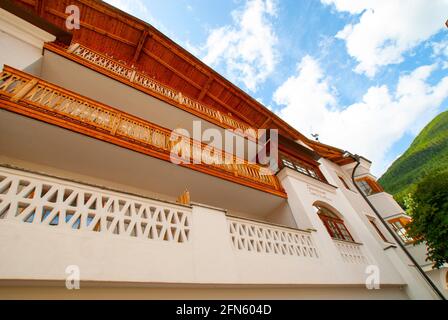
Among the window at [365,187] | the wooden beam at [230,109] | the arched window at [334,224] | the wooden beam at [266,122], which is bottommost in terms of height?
the arched window at [334,224]

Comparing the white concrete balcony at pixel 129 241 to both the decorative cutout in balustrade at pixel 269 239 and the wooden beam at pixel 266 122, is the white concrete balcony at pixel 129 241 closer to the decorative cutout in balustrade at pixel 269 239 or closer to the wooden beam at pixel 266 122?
the decorative cutout in balustrade at pixel 269 239

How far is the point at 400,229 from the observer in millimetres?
12844

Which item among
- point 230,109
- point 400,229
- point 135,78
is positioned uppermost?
point 230,109

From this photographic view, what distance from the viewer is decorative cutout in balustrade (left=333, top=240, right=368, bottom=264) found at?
7.29m

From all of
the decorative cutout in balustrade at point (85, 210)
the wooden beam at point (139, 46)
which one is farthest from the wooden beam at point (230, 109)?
the decorative cutout in balustrade at point (85, 210)

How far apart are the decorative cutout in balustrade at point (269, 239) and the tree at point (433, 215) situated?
11.8 ft

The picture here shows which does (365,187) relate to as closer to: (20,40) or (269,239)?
(269,239)

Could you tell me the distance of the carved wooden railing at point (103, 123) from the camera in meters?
4.79

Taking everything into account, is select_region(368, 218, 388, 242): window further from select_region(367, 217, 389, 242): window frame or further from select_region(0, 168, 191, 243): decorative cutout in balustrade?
select_region(0, 168, 191, 243): decorative cutout in balustrade

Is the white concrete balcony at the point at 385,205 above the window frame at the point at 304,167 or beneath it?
beneath

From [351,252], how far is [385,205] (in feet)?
26.8

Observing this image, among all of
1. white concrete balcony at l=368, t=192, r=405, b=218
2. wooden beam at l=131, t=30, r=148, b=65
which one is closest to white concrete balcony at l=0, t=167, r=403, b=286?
wooden beam at l=131, t=30, r=148, b=65

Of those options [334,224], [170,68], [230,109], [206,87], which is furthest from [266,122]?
[334,224]

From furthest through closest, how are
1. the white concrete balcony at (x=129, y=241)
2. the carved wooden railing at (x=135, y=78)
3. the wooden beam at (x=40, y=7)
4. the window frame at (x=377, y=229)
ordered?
1. the window frame at (x=377, y=229)
2. the wooden beam at (x=40, y=7)
3. the carved wooden railing at (x=135, y=78)
4. the white concrete balcony at (x=129, y=241)
